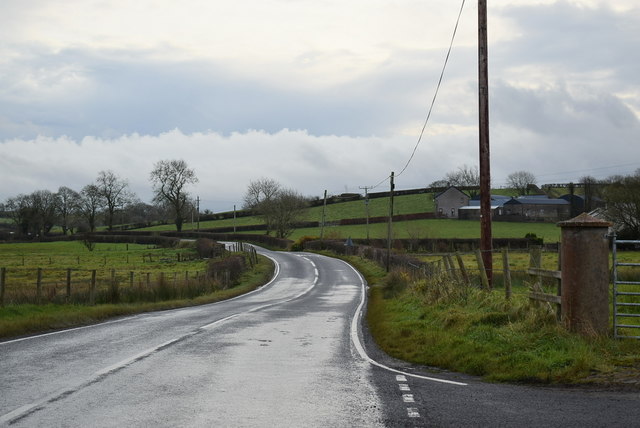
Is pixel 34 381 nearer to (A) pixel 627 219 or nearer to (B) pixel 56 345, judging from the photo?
(B) pixel 56 345

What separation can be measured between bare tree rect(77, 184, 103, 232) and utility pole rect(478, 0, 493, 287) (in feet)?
413

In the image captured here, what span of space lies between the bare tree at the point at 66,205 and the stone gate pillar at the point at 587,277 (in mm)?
138849

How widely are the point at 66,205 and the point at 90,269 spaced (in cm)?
8891

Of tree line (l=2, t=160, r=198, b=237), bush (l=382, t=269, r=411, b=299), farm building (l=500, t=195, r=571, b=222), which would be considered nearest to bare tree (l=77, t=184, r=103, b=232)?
tree line (l=2, t=160, r=198, b=237)

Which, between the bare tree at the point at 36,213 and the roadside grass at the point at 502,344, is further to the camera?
the bare tree at the point at 36,213

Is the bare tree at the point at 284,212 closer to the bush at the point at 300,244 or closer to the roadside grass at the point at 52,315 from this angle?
the bush at the point at 300,244

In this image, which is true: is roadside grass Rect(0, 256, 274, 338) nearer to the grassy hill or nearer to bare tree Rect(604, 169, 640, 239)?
bare tree Rect(604, 169, 640, 239)

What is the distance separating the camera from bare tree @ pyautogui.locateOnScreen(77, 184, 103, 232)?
134875 millimetres

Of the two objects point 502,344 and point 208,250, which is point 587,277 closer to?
point 502,344

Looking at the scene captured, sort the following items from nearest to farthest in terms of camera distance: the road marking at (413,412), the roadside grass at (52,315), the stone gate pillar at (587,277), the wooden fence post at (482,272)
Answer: the road marking at (413,412)
the stone gate pillar at (587,277)
the roadside grass at (52,315)
the wooden fence post at (482,272)

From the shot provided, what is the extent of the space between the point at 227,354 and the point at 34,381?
12.4ft

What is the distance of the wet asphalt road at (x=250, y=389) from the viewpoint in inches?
286

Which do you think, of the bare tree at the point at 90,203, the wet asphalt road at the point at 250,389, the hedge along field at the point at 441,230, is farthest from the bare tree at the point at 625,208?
the bare tree at the point at 90,203

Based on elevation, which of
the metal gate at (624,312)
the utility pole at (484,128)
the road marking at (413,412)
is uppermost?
the utility pole at (484,128)
